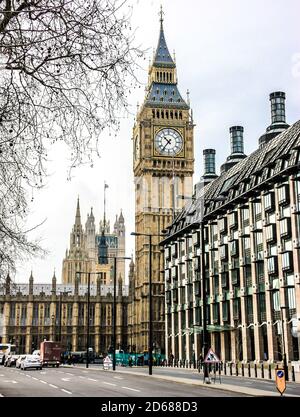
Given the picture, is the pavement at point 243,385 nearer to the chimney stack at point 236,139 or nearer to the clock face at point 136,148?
the chimney stack at point 236,139

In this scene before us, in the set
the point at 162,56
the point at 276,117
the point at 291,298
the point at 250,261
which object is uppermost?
the point at 162,56

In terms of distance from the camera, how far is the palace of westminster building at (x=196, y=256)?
56.4 metres

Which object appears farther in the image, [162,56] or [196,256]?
[162,56]

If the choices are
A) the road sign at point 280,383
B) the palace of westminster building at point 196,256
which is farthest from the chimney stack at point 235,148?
the road sign at point 280,383

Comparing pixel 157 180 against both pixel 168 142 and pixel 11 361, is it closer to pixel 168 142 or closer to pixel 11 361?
pixel 168 142

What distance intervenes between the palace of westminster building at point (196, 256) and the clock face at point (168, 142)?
0.20 meters

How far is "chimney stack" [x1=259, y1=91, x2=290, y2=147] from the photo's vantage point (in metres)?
77.6

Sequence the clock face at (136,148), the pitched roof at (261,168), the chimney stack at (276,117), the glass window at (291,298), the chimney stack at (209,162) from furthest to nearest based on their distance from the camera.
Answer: the clock face at (136,148) → the chimney stack at (209,162) → the chimney stack at (276,117) → the pitched roof at (261,168) → the glass window at (291,298)

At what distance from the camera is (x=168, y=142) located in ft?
386

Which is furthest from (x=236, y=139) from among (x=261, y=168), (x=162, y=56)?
(x=162, y=56)

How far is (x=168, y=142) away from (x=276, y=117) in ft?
134

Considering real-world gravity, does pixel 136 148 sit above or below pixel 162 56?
below
